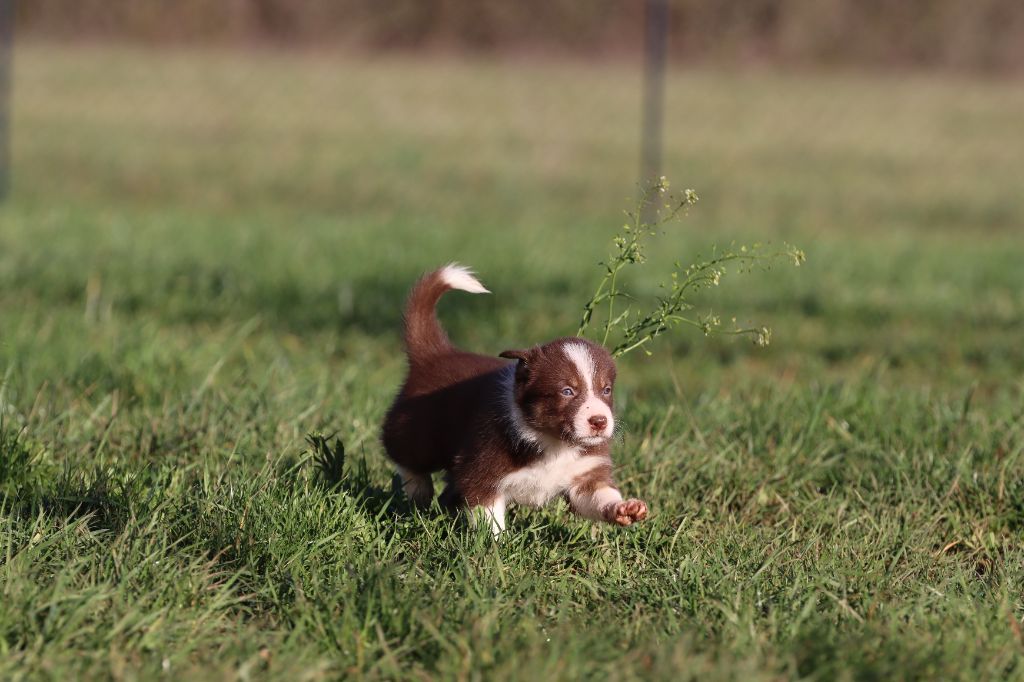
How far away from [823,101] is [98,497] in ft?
73.0

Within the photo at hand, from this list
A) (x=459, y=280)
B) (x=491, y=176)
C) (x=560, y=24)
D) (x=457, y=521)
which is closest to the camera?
(x=457, y=521)

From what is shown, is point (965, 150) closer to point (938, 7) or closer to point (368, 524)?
point (938, 7)

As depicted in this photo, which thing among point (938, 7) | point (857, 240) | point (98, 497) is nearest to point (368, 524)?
point (98, 497)

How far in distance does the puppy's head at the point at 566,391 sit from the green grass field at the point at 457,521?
344 mm

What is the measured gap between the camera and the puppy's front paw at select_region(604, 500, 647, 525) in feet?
11.4

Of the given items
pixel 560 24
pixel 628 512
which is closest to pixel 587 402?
pixel 628 512

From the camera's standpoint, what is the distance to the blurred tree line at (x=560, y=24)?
25.2 m

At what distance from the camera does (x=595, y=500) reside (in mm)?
3639

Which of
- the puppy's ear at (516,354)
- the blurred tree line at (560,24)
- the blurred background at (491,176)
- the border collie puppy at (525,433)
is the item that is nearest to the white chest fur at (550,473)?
the border collie puppy at (525,433)

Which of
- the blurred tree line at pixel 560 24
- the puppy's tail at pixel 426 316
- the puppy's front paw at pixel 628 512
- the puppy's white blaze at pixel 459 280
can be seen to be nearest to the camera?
the puppy's front paw at pixel 628 512

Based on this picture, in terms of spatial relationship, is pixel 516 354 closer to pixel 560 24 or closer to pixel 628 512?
pixel 628 512

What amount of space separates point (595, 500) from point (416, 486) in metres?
0.68

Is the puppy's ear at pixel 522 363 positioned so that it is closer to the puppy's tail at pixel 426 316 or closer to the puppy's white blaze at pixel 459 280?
the puppy's white blaze at pixel 459 280

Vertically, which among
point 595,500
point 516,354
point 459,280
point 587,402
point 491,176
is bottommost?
point 491,176
